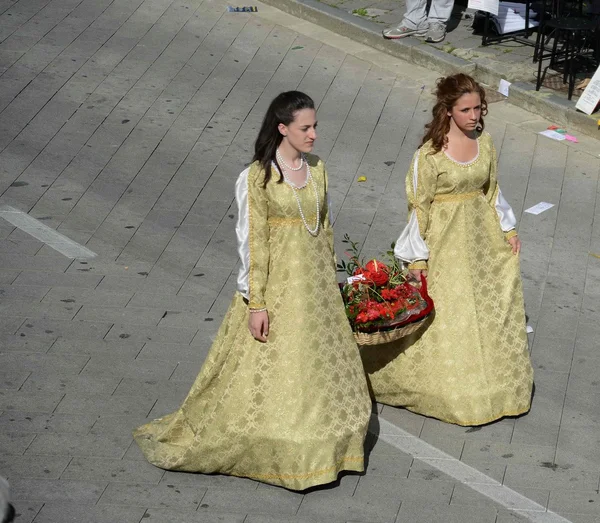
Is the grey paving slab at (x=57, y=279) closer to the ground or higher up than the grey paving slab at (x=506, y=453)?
closer to the ground

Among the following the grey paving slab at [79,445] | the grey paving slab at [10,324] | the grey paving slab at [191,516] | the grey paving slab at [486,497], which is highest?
the grey paving slab at [486,497]

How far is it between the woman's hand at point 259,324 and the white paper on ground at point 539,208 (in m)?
4.10

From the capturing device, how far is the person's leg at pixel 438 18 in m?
12.4

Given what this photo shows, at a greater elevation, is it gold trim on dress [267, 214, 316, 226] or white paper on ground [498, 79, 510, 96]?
gold trim on dress [267, 214, 316, 226]

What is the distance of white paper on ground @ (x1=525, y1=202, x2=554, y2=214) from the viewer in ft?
30.8

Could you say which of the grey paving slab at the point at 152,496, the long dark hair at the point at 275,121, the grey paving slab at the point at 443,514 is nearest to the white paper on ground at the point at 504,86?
the long dark hair at the point at 275,121

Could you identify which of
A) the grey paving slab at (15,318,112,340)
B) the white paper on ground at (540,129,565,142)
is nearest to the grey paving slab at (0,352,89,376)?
Result: the grey paving slab at (15,318,112,340)

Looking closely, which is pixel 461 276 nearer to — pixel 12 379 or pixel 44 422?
pixel 44 422

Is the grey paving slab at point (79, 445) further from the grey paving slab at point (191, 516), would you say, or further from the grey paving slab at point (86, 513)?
the grey paving slab at point (191, 516)

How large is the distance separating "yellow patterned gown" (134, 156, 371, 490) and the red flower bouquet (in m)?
0.12

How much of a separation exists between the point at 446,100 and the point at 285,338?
5.41 feet

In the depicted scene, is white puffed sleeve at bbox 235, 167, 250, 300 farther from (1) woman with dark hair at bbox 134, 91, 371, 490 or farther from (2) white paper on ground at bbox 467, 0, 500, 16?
(2) white paper on ground at bbox 467, 0, 500, 16

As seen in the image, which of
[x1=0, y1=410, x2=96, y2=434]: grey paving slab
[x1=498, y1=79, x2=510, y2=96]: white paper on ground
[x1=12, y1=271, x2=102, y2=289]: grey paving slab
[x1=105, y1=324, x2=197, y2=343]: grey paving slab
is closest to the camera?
[x1=0, y1=410, x2=96, y2=434]: grey paving slab

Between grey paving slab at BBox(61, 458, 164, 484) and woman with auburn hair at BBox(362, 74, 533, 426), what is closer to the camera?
grey paving slab at BBox(61, 458, 164, 484)
